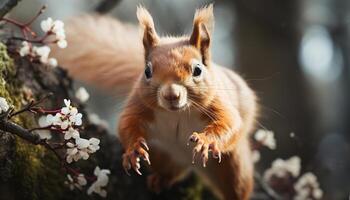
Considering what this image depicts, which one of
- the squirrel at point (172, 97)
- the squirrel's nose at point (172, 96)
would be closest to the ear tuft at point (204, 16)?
the squirrel at point (172, 97)

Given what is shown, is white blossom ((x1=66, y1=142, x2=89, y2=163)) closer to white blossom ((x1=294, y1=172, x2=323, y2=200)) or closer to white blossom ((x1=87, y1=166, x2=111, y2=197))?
white blossom ((x1=87, y1=166, x2=111, y2=197))

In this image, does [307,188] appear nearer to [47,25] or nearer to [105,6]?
[105,6]

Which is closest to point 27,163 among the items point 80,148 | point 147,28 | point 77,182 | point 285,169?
point 77,182

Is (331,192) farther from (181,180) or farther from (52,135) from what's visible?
(52,135)

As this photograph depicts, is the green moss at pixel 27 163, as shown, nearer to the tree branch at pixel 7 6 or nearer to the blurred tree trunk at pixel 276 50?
the tree branch at pixel 7 6

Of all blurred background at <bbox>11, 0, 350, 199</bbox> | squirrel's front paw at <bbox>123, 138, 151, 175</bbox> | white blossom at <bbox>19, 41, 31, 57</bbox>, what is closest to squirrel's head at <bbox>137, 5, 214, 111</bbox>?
squirrel's front paw at <bbox>123, 138, 151, 175</bbox>
